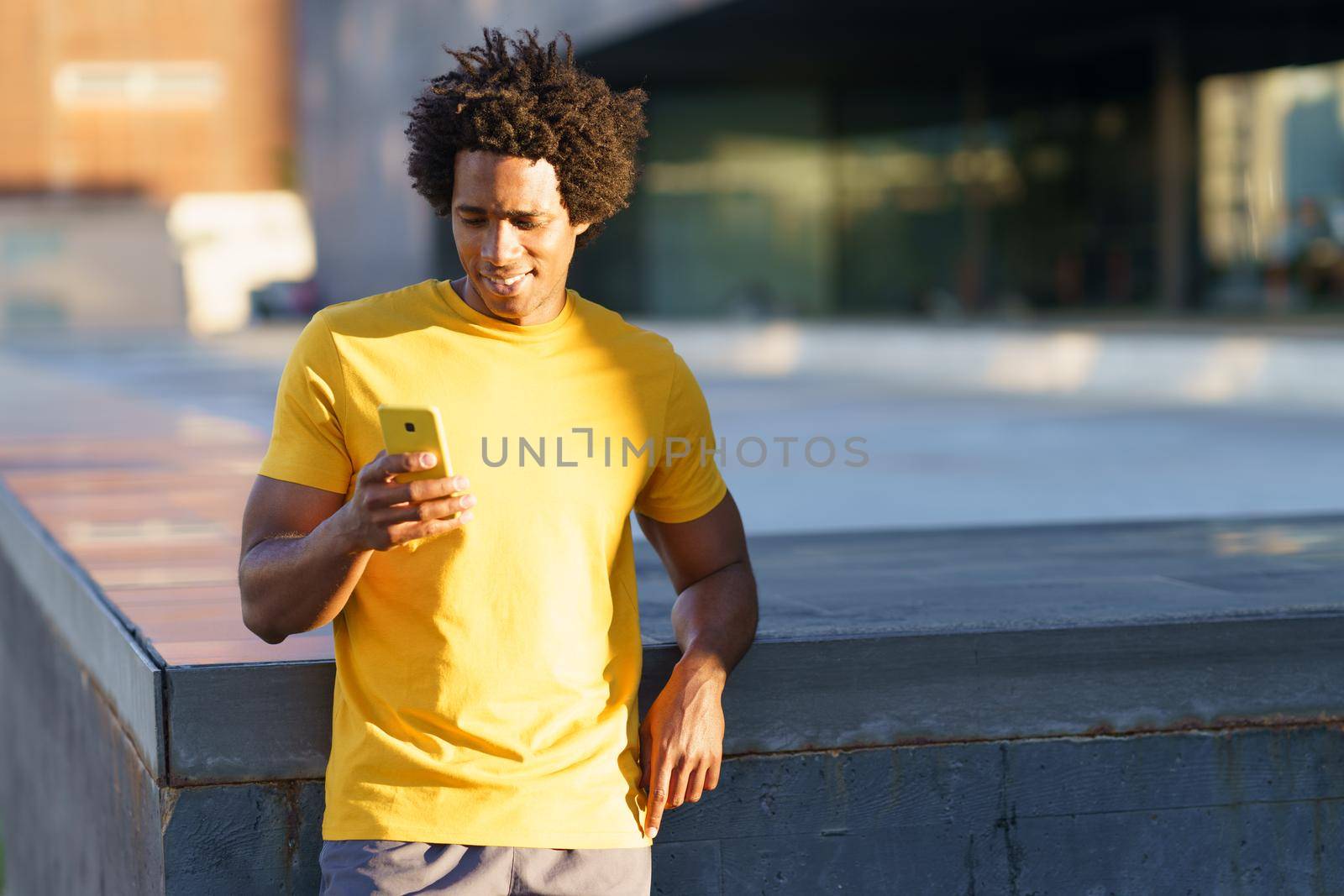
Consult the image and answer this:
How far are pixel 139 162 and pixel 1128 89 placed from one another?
4324 cm

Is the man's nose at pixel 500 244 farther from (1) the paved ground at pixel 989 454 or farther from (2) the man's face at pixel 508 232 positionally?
(1) the paved ground at pixel 989 454

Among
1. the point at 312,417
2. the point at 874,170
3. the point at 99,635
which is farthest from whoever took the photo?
the point at 874,170

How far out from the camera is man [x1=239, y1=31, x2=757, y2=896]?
2.57m

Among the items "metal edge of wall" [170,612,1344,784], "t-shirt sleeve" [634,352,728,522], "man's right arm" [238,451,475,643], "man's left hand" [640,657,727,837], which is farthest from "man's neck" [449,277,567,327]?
"metal edge of wall" [170,612,1344,784]

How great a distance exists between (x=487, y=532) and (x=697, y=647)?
52 centimetres

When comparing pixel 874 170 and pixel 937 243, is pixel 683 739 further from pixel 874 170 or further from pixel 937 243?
pixel 874 170

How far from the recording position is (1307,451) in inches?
391

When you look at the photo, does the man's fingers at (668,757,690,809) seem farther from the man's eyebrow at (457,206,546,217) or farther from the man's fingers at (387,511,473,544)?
the man's eyebrow at (457,206,546,217)

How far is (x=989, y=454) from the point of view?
9.88m

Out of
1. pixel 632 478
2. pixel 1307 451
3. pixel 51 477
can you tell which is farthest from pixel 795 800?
pixel 1307 451

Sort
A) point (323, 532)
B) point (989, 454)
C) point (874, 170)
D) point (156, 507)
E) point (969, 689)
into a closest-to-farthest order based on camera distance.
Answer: point (323, 532)
point (969, 689)
point (156, 507)
point (989, 454)
point (874, 170)

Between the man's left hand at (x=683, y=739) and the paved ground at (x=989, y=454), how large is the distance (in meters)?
3.64

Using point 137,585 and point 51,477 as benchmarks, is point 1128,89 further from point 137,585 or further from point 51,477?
point 137,585

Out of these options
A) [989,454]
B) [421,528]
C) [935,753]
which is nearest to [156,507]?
[935,753]
